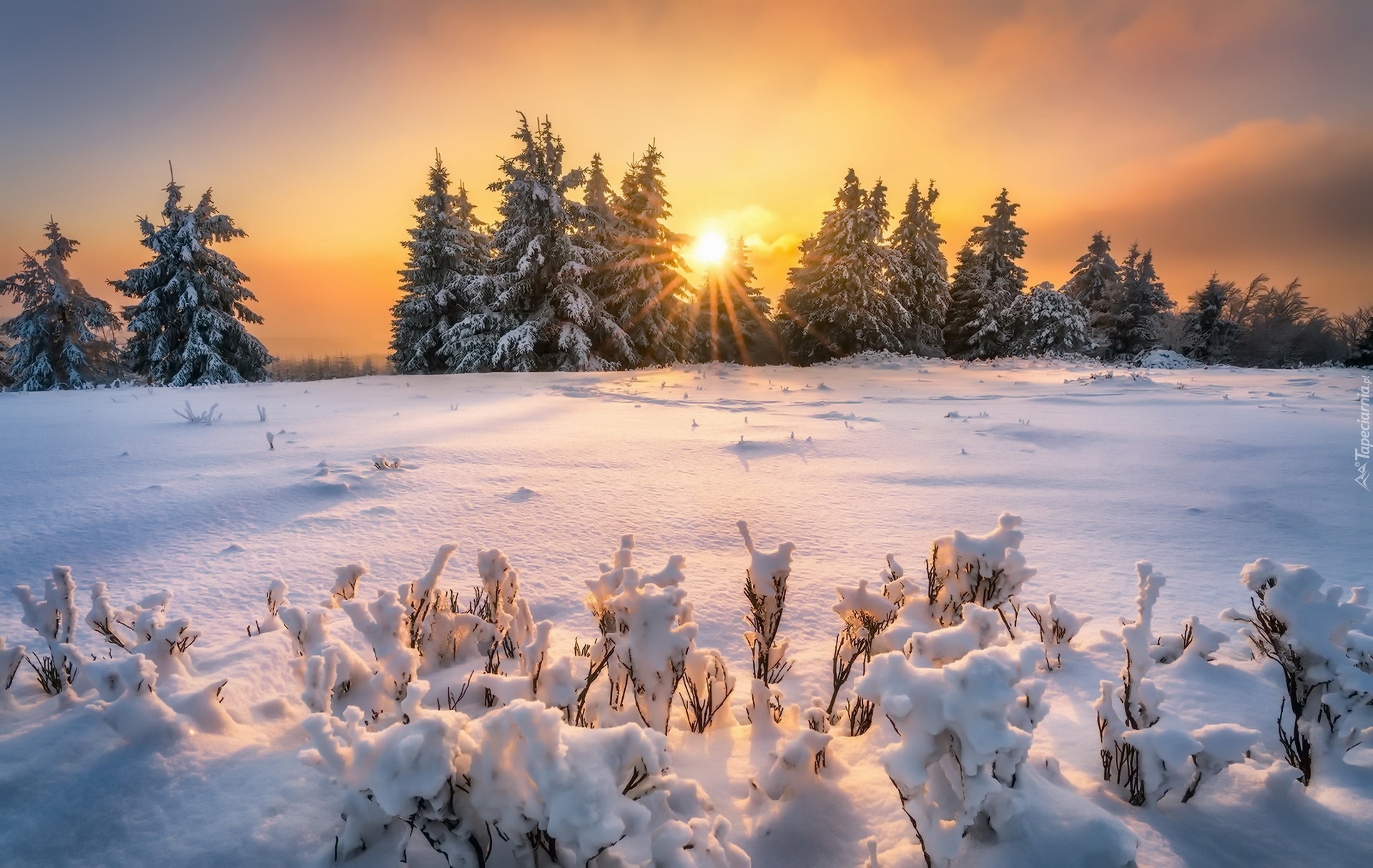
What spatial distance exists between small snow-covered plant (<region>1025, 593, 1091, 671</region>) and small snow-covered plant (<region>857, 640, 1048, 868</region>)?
1.19 meters

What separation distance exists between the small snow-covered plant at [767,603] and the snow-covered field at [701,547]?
12 centimetres

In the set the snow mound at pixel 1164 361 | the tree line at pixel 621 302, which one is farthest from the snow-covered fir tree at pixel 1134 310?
the snow mound at pixel 1164 361

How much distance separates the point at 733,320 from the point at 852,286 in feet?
29.4

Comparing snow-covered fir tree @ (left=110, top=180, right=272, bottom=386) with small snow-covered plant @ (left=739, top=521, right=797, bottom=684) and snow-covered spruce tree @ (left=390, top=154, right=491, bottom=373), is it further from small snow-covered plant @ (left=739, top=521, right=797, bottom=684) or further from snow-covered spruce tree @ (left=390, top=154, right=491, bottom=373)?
small snow-covered plant @ (left=739, top=521, right=797, bottom=684)

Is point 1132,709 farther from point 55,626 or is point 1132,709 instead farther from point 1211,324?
point 1211,324

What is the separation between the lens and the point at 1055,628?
7.30 ft

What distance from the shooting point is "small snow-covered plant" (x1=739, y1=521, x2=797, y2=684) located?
2088 millimetres

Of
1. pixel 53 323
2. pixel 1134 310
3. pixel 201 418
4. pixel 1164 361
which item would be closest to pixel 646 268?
pixel 201 418

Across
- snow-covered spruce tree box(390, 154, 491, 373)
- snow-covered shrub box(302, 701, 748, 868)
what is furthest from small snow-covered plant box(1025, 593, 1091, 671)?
snow-covered spruce tree box(390, 154, 491, 373)

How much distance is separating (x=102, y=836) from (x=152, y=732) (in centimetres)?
30

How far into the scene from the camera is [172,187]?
20953 mm

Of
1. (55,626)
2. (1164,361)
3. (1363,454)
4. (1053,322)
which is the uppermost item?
(1053,322)

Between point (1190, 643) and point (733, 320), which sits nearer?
point (1190, 643)

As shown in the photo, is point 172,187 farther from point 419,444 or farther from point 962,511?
point 962,511
